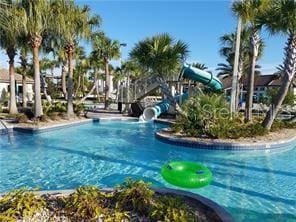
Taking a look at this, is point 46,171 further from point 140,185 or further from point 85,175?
point 140,185

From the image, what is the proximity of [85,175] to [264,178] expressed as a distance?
4.96 metres

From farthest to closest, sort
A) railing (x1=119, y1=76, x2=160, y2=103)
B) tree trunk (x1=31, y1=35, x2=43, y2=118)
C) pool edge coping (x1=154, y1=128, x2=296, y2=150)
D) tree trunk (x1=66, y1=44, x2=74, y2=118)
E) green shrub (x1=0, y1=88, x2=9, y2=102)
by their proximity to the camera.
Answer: green shrub (x1=0, y1=88, x2=9, y2=102) → railing (x1=119, y1=76, x2=160, y2=103) → tree trunk (x1=66, y1=44, x2=74, y2=118) → tree trunk (x1=31, y1=35, x2=43, y2=118) → pool edge coping (x1=154, y1=128, x2=296, y2=150)

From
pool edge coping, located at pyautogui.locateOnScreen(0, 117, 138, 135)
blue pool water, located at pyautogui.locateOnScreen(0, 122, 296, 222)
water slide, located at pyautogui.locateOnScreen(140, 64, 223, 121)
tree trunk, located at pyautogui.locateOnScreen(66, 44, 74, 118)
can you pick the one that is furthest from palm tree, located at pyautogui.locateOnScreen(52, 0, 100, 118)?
blue pool water, located at pyautogui.locateOnScreen(0, 122, 296, 222)

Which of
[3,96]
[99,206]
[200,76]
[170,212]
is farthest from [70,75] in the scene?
[170,212]

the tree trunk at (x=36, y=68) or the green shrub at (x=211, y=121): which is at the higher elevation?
the tree trunk at (x=36, y=68)

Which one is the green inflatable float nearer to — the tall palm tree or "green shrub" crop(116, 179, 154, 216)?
"green shrub" crop(116, 179, 154, 216)

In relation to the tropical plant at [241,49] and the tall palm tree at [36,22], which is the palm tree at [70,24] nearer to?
the tall palm tree at [36,22]

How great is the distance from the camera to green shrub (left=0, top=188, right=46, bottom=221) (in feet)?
13.9

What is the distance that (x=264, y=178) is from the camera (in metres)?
8.45

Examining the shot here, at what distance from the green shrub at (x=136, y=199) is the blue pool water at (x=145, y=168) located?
1.97 meters

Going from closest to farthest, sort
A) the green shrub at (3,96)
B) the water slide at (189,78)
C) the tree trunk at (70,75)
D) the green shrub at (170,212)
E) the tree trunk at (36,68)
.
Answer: the green shrub at (170,212) → the tree trunk at (36,68) → the tree trunk at (70,75) → the water slide at (189,78) → the green shrub at (3,96)

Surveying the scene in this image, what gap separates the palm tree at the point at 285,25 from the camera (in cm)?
1224

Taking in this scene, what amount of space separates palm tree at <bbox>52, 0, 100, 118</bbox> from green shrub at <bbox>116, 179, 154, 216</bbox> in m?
14.3

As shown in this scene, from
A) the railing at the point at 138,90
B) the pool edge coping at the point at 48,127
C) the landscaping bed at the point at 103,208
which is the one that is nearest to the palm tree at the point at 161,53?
the pool edge coping at the point at 48,127
